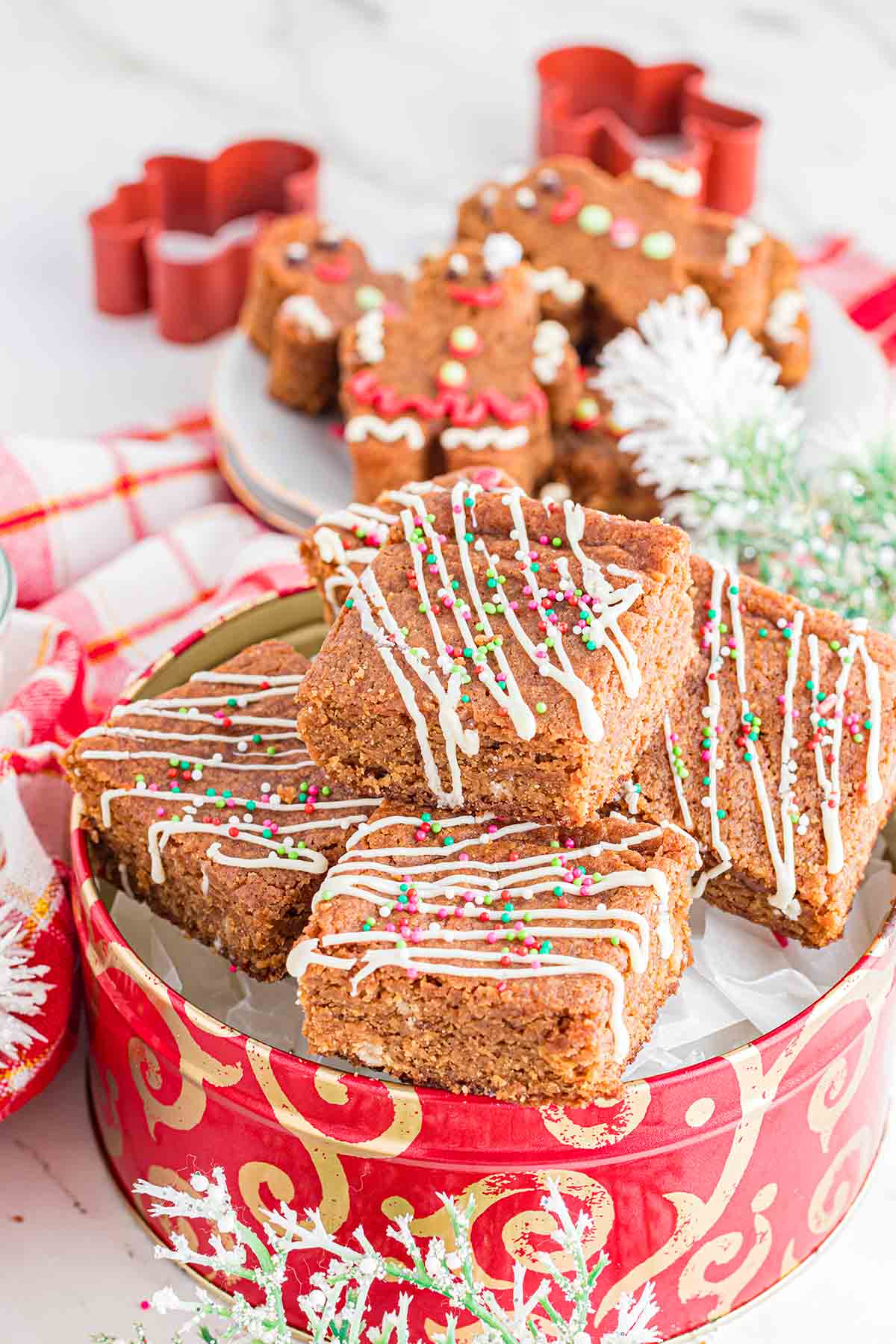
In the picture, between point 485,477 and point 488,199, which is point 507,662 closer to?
point 485,477

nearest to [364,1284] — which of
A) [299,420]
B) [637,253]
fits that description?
[299,420]

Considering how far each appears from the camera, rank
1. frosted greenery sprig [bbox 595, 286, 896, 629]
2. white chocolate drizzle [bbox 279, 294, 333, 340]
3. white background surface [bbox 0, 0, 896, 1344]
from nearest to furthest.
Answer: frosted greenery sprig [bbox 595, 286, 896, 629]
white chocolate drizzle [bbox 279, 294, 333, 340]
white background surface [bbox 0, 0, 896, 1344]

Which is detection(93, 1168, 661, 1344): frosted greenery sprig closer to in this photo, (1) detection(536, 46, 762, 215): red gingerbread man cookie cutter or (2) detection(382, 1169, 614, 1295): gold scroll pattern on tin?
(2) detection(382, 1169, 614, 1295): gold scroll pattern on tin

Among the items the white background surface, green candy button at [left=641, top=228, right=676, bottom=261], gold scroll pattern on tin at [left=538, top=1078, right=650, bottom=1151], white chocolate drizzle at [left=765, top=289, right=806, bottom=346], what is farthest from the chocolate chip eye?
gold scroll pattern on tin at [left=538, top=1078, right=650, bottom=1151]

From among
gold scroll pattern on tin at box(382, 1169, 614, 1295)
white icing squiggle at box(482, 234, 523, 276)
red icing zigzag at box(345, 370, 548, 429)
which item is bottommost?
gold scroll pattern on tin at box(382, 1169, 614, 1295)

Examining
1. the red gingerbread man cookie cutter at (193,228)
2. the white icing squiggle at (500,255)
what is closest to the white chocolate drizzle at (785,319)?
the white icing squiggle at (500,255)

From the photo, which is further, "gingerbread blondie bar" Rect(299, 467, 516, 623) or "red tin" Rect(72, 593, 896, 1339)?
"gingerbread blondie bar" Rect(299, 467, 516, 623)

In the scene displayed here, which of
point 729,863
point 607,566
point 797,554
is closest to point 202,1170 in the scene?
point 729,863

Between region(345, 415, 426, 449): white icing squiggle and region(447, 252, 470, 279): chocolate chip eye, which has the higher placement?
region(447, 252, 470, 279): chocolate chip eye
